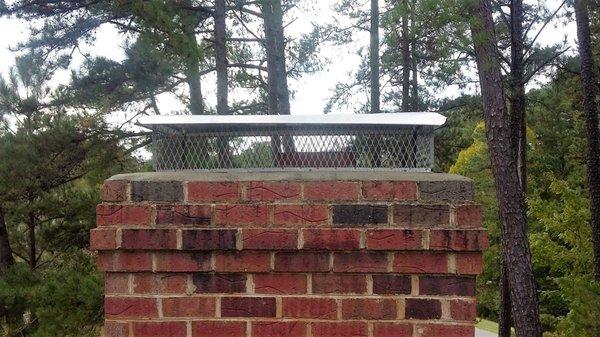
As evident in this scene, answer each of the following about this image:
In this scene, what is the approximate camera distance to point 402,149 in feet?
6.56

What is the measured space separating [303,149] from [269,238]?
54 cm

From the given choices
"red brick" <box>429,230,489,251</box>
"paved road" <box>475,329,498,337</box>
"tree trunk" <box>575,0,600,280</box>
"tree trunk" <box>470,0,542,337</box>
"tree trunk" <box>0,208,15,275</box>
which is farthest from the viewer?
"paved road" <box>475,329,498,337</box>

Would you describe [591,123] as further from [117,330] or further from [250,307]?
[117,330]

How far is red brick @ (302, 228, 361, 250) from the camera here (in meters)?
1.65

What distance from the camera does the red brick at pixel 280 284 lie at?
5.51ft

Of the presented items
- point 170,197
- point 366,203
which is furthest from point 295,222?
point 170,197

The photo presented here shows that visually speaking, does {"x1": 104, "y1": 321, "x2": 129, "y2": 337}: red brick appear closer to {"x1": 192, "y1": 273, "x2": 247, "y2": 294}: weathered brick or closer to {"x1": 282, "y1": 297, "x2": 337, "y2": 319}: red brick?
{"x1": 192, "y1": 273, "x2": 247, "y2": 294}: weathered brick

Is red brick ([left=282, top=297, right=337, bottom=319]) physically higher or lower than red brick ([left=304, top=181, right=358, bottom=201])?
lower

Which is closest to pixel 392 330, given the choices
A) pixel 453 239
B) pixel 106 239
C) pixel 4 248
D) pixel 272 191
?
pixel 453 239

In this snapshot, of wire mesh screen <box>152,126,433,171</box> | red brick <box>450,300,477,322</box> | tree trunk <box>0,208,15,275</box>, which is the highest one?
wire mesh screen <box>152,126,433,171</box>

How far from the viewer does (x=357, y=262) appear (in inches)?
65.4

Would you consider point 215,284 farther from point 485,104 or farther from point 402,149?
point 485,104

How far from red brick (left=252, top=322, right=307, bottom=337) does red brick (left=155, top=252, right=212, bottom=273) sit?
9.1 inches

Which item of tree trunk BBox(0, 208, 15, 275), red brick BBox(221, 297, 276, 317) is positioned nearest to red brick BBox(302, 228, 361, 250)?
red brick BBox(221, 297, 276, 317)
